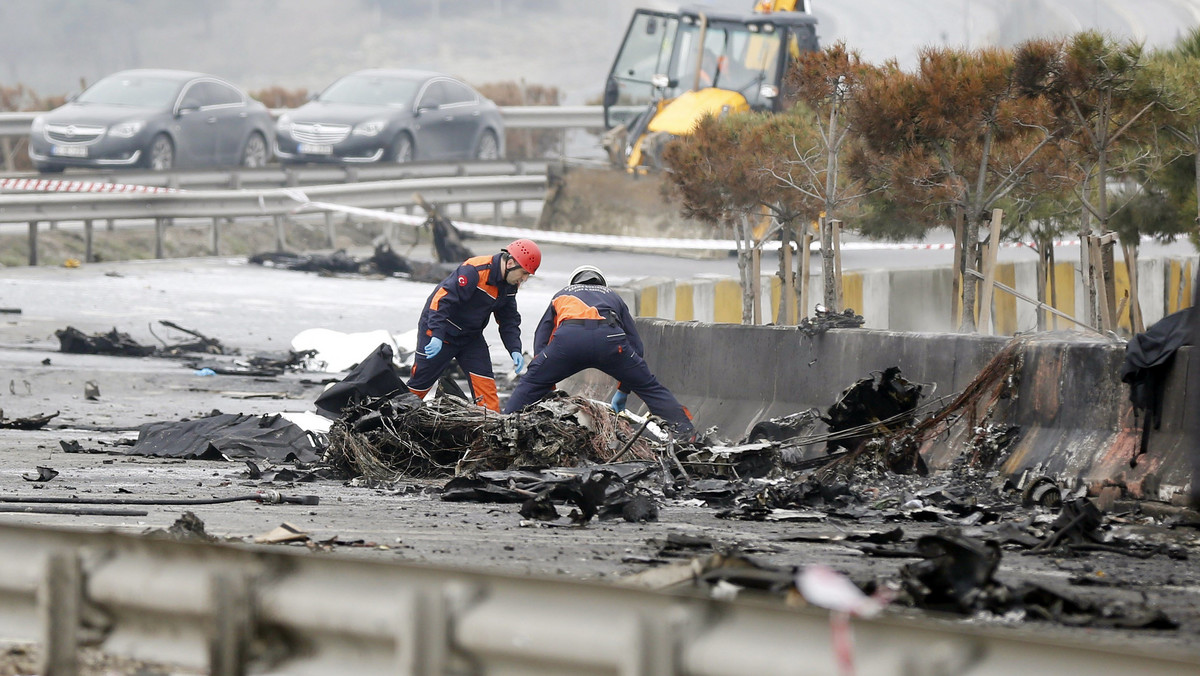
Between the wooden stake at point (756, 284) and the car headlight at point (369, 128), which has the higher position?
the car headlight at point (369, 128)

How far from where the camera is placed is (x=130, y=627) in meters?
4.29

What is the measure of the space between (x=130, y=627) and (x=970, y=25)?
66165 mm

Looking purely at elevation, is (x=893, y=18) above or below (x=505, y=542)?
above

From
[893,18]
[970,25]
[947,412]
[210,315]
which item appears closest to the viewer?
[947,412]

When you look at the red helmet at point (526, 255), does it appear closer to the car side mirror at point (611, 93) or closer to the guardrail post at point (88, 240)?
the guardrail post at point (88, 240)

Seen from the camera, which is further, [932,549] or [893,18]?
[893,18]

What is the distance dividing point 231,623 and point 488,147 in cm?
Result: 2934


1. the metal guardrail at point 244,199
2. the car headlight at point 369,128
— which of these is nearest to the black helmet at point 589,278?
the metal guardrail at point 244,199

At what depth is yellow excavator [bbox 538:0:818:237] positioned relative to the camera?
24906mm

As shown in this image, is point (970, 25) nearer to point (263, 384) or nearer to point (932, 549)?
point (263, 384)

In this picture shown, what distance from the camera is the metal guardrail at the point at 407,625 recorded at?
11.3 feet

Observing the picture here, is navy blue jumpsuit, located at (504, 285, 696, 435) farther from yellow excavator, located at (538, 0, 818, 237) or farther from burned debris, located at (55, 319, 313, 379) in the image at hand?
yellow excavator, located at (538, 0, 818, 237)

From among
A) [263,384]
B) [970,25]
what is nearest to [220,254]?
[263,384]

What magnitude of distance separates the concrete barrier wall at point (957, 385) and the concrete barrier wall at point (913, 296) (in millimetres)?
4103
